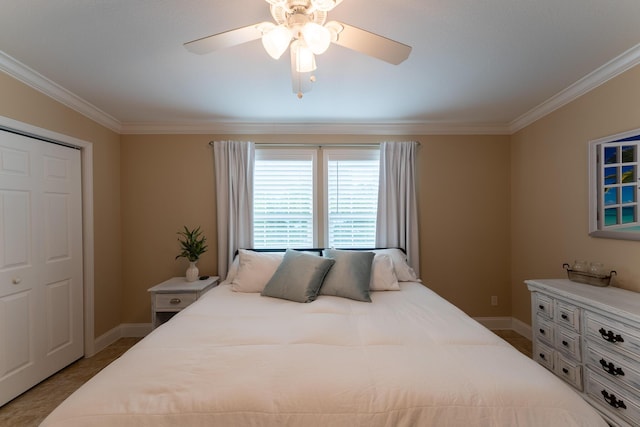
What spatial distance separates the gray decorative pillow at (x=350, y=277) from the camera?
2432 mm

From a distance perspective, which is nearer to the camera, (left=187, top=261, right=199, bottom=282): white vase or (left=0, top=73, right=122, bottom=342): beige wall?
(left=0, top=73, right=122, bottom=342): beige wall

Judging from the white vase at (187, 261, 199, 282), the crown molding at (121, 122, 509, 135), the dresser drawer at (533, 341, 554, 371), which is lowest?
the dresser drawer at (533, 341, 554, 371)

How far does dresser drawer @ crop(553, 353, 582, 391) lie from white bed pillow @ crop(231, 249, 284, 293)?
235 cm

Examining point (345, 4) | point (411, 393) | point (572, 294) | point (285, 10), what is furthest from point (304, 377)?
point (572, 294)

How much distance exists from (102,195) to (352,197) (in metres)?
2.72

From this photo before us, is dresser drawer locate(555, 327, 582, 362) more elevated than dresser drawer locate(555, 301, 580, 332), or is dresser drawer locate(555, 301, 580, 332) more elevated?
dresser drawer locate(555, 301, 580, 332)

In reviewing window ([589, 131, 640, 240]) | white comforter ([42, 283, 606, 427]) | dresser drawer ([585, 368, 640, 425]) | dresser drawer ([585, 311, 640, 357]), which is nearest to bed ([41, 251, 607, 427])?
white comforter ([42, 283, 606, 427])

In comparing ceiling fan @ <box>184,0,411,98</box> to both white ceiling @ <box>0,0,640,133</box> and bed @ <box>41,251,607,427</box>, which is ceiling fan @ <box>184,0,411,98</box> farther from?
bed @ <box>41,251,607,427</box>

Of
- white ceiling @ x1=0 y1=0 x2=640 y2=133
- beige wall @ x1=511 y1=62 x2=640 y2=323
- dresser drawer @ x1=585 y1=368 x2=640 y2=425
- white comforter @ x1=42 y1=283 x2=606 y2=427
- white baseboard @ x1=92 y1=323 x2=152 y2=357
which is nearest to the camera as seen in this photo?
white comforter @ x1=42 y1=283 x2=606 y2=427

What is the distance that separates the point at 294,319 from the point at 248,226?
5.65ft

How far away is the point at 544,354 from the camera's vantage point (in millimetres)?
2430

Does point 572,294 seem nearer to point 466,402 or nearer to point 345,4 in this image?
point 466,402

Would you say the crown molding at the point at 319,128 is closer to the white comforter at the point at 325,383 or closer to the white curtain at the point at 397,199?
the white curtain at the point at 397,199

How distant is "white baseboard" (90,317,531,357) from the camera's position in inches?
128
